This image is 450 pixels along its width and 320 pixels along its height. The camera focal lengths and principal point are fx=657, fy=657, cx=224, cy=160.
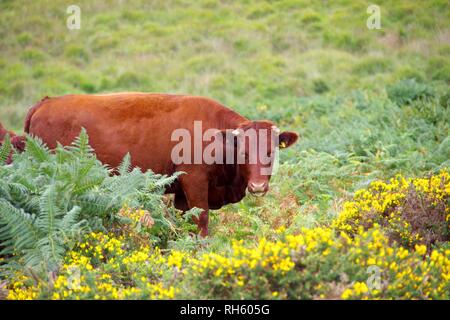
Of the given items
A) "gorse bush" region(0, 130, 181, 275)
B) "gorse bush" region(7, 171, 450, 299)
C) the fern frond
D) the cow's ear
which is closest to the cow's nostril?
the cow's ear

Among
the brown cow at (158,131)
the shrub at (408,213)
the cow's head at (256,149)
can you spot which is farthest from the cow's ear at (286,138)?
the shrub at (408,213)

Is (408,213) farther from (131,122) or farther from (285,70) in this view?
(285,70)

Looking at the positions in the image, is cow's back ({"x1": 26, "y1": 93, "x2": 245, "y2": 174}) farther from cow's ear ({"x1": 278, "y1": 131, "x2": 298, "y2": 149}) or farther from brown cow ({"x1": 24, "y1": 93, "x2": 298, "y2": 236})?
cow's ear ({"x1": 278, "y1": 131, "x2": 298, "y2": 149})

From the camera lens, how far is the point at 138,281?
5348mm

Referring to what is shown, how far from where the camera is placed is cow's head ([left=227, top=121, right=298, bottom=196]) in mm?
8109

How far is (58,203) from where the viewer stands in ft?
20.3

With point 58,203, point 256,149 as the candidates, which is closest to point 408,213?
point 256,149

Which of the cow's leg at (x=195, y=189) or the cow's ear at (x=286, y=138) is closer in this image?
the cow's leg at (x=195, y=189)

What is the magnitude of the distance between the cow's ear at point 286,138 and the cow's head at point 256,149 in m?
0.31

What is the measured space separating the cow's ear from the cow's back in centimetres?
62

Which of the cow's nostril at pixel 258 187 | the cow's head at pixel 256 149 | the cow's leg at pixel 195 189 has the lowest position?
the cow's leg at pixel 195 189

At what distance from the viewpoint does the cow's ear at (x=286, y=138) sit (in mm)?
8648

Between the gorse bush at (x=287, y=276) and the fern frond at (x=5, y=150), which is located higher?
the fern frond at (x=5, y=150)

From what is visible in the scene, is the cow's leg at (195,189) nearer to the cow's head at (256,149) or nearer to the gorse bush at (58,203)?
the cow's head at (256,149)
